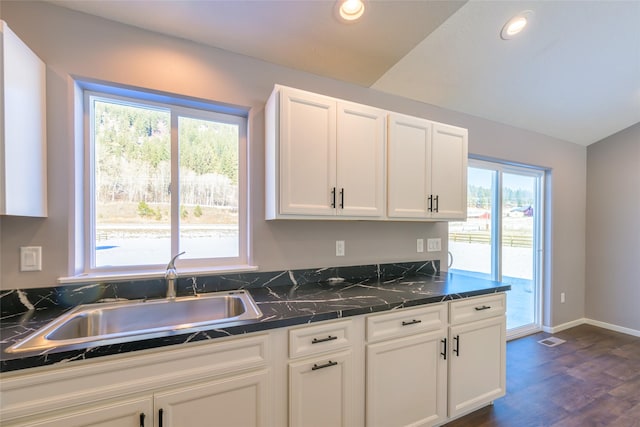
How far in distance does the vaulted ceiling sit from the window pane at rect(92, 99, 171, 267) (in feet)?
1.85

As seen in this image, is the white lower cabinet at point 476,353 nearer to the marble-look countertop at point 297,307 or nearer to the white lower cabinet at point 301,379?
the white lower cabinet at point 301,379

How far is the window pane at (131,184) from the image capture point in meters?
1.70

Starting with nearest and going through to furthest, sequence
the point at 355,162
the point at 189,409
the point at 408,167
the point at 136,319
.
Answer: the point at 189,409 → the point at 136,319 → the point at 355,162 → the point at 408,167

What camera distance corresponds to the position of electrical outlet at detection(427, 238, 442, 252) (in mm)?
2588

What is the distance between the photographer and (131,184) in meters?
1.76

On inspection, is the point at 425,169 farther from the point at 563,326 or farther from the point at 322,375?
the point at 563,326

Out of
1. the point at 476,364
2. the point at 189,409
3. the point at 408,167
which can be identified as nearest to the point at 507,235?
the point at 476,364

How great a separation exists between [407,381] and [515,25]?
2473 mm

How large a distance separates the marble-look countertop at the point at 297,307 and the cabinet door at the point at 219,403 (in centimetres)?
22

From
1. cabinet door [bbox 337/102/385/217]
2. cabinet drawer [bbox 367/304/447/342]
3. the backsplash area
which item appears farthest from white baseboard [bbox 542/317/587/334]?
cabinet door [bbox 337/102/385/217]

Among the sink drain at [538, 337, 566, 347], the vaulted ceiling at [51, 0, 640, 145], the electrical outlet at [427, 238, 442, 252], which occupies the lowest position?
the sink drain at [538, 337, 566, 347]

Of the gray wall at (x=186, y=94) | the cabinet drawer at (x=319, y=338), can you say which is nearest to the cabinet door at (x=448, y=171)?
the gray wall at (x=186, y=94)

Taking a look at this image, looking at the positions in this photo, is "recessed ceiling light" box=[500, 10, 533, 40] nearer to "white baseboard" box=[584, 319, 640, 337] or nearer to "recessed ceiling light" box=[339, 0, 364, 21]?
"recessed ceiling light" box=[339, 0, 364, 21]

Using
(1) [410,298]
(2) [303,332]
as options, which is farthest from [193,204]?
(1) [410,298]
